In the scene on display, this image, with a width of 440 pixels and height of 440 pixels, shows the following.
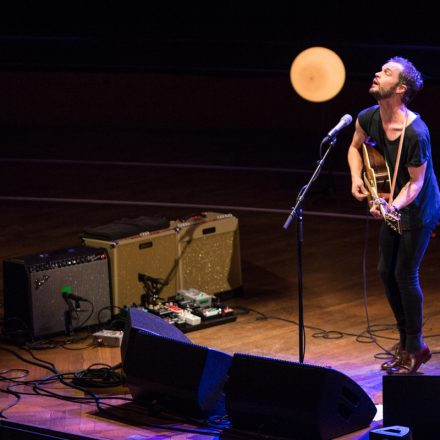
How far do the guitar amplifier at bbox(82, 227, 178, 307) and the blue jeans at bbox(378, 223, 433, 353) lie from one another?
1.95 metres

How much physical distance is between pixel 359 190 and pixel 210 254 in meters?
2.04

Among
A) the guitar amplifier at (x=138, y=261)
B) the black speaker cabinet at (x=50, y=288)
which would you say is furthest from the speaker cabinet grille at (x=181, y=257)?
the black speaker cabinet at (x=50, y=288)

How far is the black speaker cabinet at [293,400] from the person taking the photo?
4703 mm

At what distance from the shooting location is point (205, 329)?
6844 mm

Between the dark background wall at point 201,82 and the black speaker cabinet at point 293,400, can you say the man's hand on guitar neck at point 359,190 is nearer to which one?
the black speaker cabinet at point 293,400

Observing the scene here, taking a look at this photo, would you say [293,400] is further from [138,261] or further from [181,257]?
[181,257]

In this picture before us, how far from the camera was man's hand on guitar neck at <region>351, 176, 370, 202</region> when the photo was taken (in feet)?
18.5

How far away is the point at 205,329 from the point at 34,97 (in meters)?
8.16

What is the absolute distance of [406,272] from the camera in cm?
567

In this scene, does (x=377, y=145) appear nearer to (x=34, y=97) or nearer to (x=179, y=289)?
(x=179, y=289)

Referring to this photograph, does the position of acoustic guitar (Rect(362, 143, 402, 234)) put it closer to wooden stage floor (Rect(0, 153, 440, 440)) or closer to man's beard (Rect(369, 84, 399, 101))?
man's beard (Rect(369, 84, 399, 101))

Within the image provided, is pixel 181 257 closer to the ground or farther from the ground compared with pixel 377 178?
closer to the ground

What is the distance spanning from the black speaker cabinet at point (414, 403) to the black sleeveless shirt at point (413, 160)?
3.96ft

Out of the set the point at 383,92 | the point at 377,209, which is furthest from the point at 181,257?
the point at 383,92
